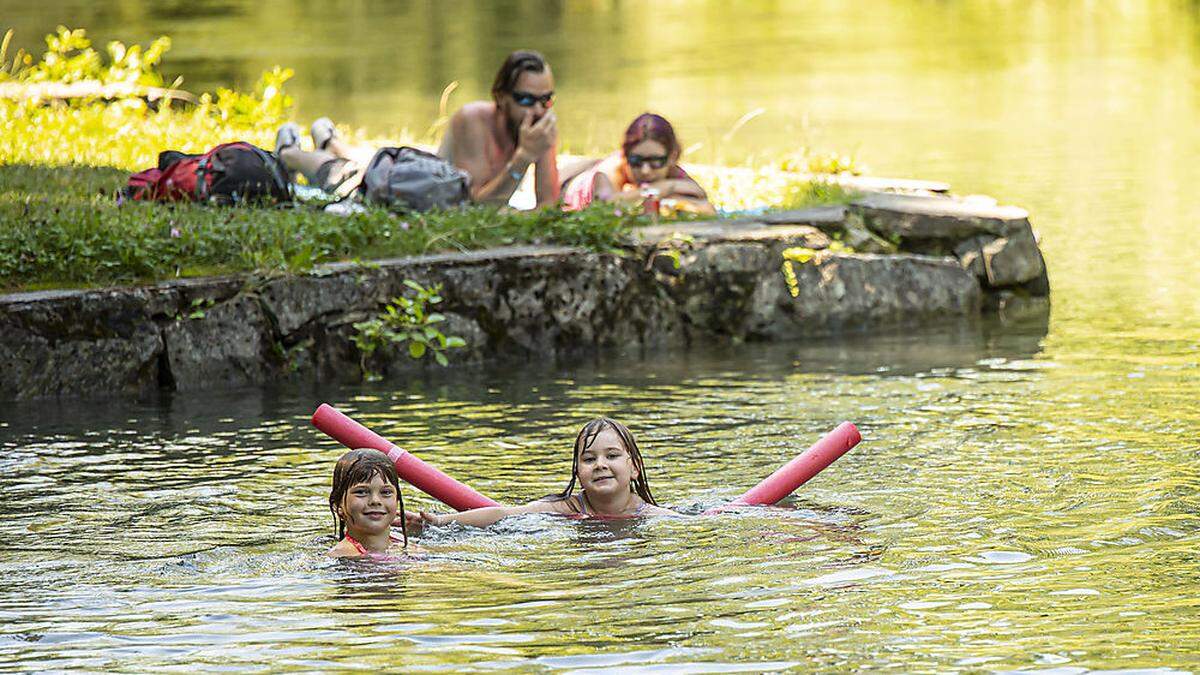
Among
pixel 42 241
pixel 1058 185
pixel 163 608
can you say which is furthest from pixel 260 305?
pixel 1058 185

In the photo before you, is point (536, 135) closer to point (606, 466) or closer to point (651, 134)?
point (651, 134)

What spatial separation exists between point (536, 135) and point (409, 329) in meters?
1.81

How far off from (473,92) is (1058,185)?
9.54 metres

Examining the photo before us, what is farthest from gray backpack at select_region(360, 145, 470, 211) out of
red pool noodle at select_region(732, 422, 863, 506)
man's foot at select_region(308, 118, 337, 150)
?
red pool noodle at select_region(732, 422, 863, 506)

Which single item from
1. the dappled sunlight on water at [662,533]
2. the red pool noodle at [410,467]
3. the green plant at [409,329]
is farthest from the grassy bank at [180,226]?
the red pool noodle at [410,467]

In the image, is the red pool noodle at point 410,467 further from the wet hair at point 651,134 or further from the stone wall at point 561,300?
the wet hair at point 651,134

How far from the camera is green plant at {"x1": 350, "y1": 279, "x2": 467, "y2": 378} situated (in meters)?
9.83

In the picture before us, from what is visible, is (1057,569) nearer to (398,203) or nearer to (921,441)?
(921,441)

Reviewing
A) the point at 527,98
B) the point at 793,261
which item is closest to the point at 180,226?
the point at 527,98

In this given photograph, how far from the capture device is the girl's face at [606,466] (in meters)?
6.83

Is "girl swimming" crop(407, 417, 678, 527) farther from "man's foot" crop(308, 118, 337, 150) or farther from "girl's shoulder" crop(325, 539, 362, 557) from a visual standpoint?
"man's foot" crop(308, 118, 337, 150)

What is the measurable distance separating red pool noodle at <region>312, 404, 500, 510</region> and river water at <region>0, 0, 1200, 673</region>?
0.27m

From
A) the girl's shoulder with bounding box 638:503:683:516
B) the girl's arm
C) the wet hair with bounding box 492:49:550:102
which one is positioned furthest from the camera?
the wet hair with bounding box 492:49:550:102

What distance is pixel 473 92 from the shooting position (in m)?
23.6
